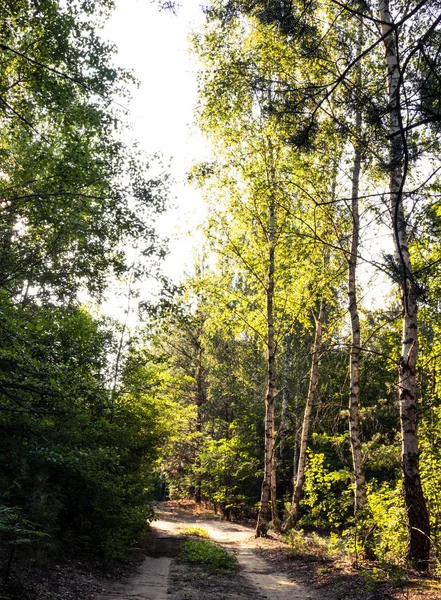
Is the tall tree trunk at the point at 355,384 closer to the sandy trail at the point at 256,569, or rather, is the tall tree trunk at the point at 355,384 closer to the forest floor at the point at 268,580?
the forest floor at the point at 268,580

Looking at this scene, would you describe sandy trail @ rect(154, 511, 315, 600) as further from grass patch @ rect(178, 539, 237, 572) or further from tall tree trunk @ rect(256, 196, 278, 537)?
tall tree trunk @ rect(256, 196, 278, 537)

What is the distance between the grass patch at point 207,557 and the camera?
9.45 m

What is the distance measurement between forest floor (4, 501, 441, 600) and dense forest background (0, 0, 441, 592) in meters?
0.47

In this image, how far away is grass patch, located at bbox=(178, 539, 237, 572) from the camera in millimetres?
9445

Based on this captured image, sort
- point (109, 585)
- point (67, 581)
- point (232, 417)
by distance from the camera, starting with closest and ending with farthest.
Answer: point (67, 581)
point (109, 585)
point (232, 417)

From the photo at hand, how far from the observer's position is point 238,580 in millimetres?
8359

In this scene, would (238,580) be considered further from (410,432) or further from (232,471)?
(232,471)

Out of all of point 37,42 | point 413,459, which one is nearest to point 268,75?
point 37,42

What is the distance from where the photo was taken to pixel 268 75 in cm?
1090

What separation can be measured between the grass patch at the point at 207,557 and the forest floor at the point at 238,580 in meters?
0.18

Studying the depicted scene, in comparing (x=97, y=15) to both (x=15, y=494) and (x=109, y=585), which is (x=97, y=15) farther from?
(x=109, y=585)

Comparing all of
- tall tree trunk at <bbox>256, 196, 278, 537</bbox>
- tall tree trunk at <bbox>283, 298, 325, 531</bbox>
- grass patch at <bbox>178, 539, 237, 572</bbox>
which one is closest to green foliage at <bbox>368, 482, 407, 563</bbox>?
grass patch at <bbox>178, 539, 237, 572</bbox>

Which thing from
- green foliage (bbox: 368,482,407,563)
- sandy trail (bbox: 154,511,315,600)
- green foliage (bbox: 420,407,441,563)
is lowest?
sandy trail (bbox: 154,511,315,600)

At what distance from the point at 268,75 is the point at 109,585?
1080cm
